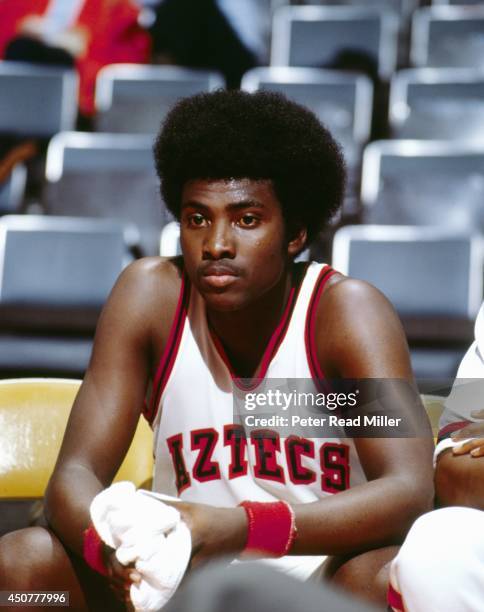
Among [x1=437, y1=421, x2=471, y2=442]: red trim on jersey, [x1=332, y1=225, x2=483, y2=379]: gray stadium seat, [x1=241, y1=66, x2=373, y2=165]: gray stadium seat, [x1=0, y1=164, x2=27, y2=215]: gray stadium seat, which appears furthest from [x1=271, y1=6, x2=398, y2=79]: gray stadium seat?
[x1=437, y1=421, x2=471, y2=442]: red trim on jersey

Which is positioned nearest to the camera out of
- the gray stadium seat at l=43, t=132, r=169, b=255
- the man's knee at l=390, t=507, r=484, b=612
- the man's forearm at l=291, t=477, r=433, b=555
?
the man's knee at l=390, t=507, r=484, b=612

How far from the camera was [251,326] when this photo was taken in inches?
56.5

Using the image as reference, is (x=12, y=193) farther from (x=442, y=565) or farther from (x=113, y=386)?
(x=442, y=565)

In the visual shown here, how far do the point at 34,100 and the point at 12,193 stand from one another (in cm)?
41

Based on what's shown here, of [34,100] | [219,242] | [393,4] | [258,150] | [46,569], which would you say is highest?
[393,4]

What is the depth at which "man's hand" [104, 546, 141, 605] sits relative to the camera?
1.00 m

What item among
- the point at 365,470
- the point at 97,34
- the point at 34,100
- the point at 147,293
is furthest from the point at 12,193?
the point at 365,470

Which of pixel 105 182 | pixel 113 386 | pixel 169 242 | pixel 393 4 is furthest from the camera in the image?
pixel 393 4

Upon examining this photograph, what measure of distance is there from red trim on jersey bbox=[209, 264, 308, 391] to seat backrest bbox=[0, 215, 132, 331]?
3.89 feet

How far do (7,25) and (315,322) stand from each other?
2.86 meters

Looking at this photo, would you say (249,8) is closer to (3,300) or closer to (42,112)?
(42,112)

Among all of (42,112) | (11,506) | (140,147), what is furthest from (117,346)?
(42,112)

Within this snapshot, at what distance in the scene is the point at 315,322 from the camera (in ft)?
4.55

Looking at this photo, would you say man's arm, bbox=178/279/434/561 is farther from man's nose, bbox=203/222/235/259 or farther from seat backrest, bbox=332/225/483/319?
seat backrest, bbox=332/225/483/319
